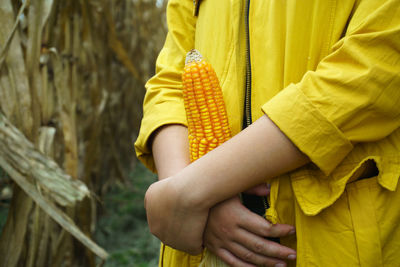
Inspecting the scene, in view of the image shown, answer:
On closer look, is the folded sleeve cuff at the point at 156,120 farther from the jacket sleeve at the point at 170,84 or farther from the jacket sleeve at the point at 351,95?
the jacket sleeve at the point at 351,95

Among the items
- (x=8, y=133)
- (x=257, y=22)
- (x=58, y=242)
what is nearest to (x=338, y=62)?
(x=257, y=22)

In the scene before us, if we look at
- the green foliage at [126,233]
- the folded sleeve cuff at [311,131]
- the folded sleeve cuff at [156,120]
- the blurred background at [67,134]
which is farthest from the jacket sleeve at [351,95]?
the green foliage at [126,233]

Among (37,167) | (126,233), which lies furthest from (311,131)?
(126,233)

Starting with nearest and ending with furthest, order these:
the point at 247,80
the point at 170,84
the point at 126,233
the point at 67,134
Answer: the point at 247,80, the point at 170,84, the point at 67,134, the point at 126,233

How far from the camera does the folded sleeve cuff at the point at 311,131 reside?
0.55 m

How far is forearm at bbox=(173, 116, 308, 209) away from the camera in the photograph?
569 mm

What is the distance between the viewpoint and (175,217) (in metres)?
0.62

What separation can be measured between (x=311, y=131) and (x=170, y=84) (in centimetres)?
40

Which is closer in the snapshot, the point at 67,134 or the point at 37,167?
the point at 37,167

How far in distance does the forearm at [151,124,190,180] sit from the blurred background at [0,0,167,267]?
0.25m

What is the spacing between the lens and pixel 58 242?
119cm

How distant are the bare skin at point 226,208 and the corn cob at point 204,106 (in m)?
0.08

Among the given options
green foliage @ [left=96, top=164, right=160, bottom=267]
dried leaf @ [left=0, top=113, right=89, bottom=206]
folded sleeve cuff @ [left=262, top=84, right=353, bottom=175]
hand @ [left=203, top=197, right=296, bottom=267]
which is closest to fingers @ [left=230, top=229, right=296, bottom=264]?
hand @ [left=203, top=197, right=296, bottom=267]

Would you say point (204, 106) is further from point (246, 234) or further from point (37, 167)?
point (37, 167)
